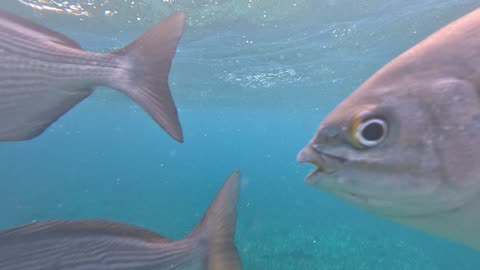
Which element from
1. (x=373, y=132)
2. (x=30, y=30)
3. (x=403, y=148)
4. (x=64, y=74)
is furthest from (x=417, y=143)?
(x=30, y=30)

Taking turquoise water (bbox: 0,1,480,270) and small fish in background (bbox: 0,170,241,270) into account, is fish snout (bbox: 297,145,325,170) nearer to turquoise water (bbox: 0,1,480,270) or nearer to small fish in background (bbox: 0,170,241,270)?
small fish in background (bbox: 0,170,241,270)

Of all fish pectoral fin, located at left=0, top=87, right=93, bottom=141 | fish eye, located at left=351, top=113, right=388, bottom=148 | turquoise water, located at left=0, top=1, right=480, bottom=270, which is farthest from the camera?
turquoise water, located at left=0, top=1, right=480, bottom=270

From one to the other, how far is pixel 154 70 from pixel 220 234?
4.00 feet

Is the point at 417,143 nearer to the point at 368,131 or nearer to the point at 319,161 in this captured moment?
the point at 368,131

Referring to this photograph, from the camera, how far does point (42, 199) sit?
24922 mm

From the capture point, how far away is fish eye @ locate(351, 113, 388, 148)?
1.58 metres

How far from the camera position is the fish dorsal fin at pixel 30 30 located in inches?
89.7

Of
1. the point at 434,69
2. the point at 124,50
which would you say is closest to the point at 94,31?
the point at 124,50

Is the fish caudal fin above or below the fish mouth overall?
above

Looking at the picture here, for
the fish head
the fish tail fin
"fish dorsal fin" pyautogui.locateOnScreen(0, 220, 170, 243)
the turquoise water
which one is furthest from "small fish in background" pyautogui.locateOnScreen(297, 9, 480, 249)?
the turquoise water

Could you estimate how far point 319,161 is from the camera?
166cm

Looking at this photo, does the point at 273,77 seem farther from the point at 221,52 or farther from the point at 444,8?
the point at 444,8

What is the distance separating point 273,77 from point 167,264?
28662mm

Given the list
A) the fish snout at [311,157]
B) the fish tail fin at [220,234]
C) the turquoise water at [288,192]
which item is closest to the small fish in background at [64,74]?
the fish tail fin at [220,234]
